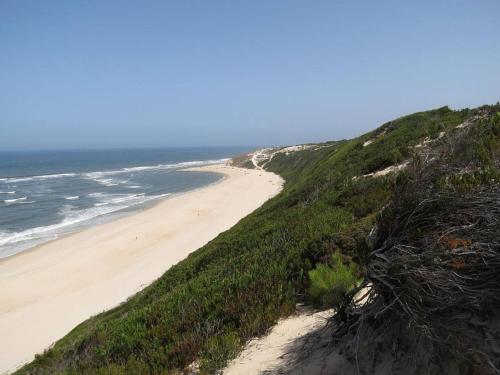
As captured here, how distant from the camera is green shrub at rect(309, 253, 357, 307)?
5185 mm

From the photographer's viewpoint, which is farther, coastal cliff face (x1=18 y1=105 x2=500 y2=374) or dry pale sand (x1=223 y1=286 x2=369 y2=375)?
dry pale sand (x1=223 y1=286 x2=369 y2=375)

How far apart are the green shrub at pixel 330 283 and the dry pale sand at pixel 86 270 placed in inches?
461

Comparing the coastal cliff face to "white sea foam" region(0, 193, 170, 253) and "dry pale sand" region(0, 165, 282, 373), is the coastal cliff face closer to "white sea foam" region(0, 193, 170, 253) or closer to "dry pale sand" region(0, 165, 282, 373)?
"dry pale sand" region(0, 165, 282, 373)

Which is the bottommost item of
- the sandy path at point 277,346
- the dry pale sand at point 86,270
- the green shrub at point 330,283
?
the dry pale sand at point 86,270

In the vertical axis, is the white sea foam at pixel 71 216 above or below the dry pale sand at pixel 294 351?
below

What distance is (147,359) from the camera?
5.10 metres

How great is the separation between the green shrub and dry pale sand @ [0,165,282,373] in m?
11.7

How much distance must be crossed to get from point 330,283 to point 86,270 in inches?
781

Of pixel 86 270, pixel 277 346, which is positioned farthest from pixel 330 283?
pixel 86 270

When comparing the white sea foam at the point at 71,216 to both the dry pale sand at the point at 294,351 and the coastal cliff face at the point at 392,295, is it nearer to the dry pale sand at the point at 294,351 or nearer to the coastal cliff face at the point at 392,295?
the coastal cliff face at the point at 392,295

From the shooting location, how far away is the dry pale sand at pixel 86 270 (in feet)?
48.5

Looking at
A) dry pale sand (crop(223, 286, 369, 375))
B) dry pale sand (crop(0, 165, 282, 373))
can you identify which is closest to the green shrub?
dry pale sand (crop(223, 286, 369, 375))

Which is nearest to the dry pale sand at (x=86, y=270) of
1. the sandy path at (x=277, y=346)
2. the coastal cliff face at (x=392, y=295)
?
the coastal cliff face at (x=392, y=295)

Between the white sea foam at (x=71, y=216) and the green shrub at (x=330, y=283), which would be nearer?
the green shrub at (x=330, y=283)
